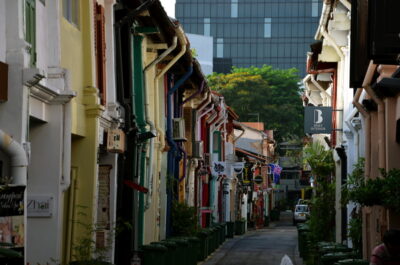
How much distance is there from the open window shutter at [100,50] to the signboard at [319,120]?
12.3 metres

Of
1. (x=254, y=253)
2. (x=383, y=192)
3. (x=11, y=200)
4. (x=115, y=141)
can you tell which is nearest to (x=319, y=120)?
(x=254, y=253)

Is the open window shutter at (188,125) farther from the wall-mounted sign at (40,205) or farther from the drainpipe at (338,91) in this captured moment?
the wall-mounted sign at (40,205)

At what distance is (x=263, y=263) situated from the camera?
33.5 m

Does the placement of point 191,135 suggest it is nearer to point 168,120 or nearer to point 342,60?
point 168,120

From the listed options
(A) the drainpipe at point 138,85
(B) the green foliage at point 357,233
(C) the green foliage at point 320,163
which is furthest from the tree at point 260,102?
(B) the green foliage at point 357,233

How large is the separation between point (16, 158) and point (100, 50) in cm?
689

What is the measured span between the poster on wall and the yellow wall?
4714 millimetres

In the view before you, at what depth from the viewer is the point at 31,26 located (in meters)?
14.5

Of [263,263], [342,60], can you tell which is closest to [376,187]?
[342,60]

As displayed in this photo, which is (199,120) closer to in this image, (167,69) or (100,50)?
(167,69)

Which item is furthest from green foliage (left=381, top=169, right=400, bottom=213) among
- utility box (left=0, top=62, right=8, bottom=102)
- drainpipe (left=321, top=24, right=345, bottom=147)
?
drainpipe (left=321, top=24, right=345, bottom=147)

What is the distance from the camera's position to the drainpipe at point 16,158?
40.8 feet

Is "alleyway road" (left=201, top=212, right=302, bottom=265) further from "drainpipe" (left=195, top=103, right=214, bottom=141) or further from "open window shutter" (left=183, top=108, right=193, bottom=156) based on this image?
"drainpipe" (left=195, top=103, right=214, bottom=141)

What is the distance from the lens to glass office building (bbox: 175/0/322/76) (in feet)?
507
